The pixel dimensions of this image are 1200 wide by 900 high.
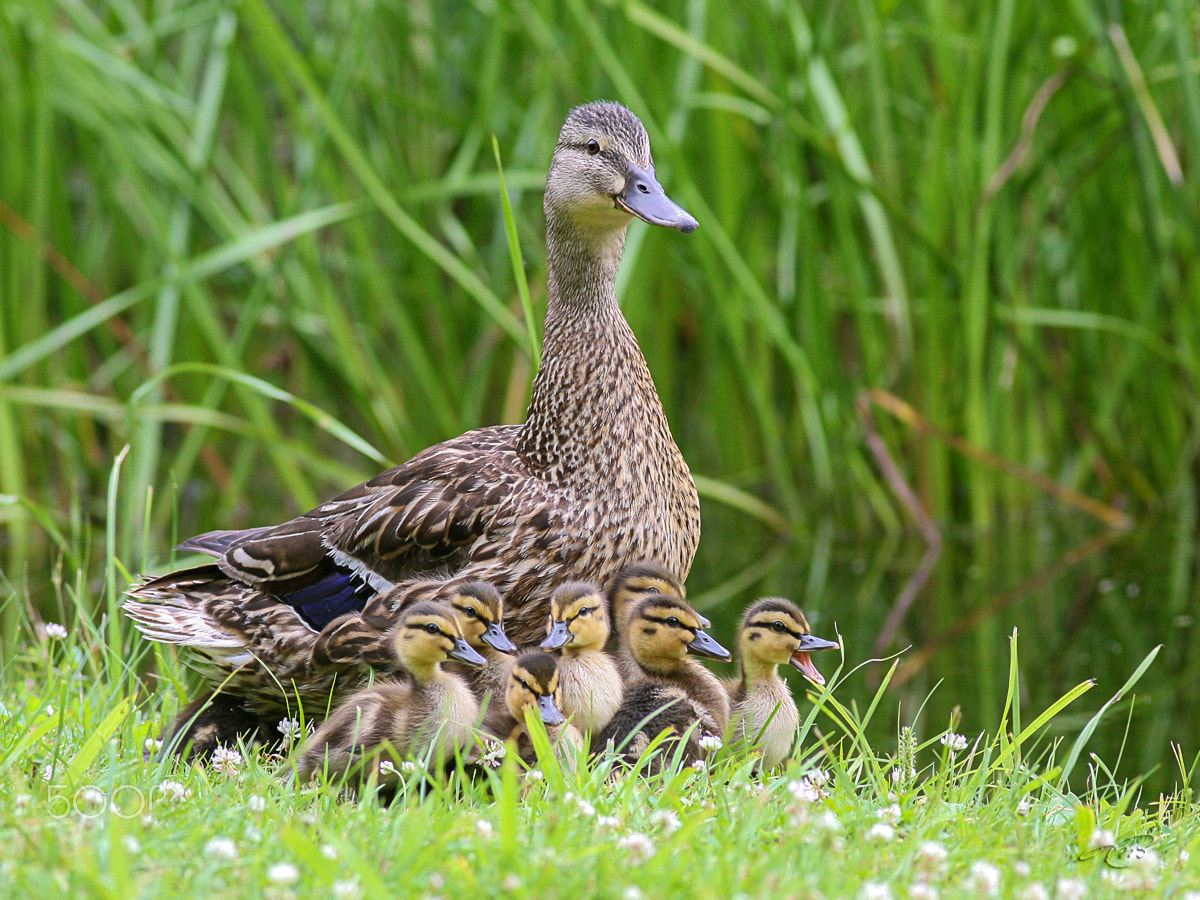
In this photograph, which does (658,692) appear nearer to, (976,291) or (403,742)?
(403,742)

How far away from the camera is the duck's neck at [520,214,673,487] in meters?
3.77

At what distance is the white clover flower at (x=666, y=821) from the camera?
2367 millimetres

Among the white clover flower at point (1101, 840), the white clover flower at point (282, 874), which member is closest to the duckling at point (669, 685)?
the white clover flower at point (1101, 840)

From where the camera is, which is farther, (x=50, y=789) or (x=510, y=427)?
(x=510, y=427)

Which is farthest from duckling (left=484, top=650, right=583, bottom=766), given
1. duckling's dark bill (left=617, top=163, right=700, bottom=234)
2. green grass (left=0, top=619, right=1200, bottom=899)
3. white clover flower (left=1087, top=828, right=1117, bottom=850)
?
duckling's dark bill (left=617, top=163, right=700, bottom=234)

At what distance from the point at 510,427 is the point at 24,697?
1.53m

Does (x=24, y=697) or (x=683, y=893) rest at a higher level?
(x=683, y=893)

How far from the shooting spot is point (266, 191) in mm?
7488

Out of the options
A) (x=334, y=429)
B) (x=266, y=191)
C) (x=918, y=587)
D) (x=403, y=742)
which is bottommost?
(x=918, y=587)

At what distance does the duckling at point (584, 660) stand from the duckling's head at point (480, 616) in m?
0.11

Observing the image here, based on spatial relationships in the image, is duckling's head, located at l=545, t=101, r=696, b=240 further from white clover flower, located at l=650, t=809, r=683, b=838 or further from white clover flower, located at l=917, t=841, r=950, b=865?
white clover flower, located at l=917, t=841, r=950, b=865

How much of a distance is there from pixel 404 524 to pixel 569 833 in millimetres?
1405

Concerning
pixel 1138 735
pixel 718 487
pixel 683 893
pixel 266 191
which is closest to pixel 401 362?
pixel 266 191

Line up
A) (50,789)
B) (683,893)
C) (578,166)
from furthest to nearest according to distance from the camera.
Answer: (578,166)
(50,789)
(683,893)
